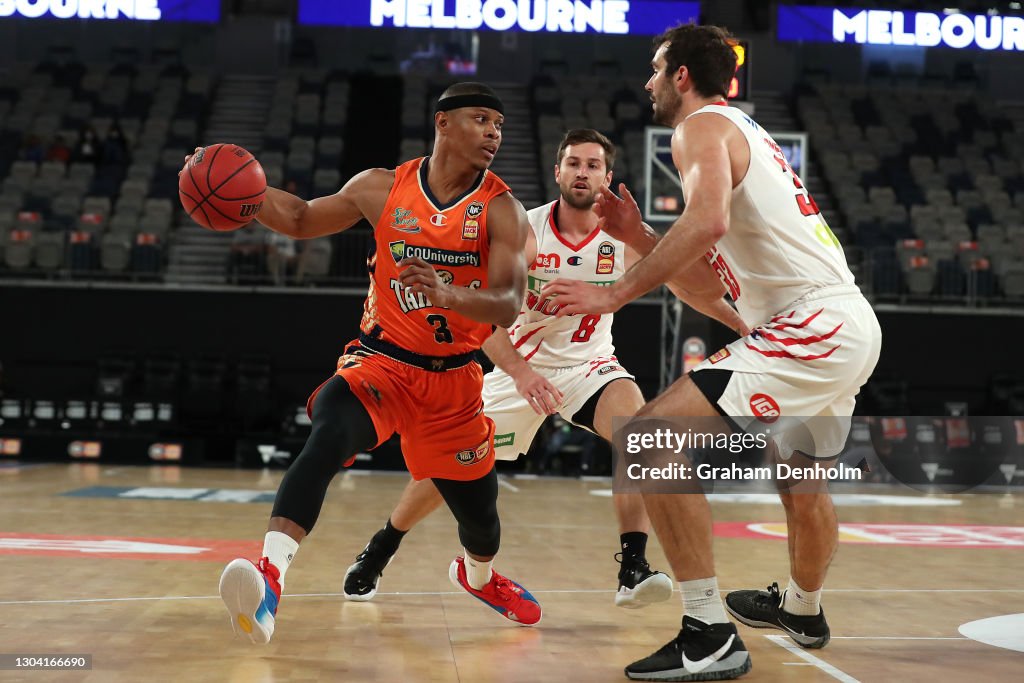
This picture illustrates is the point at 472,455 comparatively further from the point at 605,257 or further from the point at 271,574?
the point at 605,257

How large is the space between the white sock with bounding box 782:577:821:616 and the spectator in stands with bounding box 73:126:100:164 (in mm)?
17294

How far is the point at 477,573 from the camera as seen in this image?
4.49 metres

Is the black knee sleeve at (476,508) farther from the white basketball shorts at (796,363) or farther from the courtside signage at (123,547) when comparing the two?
the courtside signage at (123,547)

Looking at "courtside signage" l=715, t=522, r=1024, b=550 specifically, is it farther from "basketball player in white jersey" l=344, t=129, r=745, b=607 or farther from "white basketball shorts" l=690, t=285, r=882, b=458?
"white basketball shorts" l=690, t=285, r=882, b=458

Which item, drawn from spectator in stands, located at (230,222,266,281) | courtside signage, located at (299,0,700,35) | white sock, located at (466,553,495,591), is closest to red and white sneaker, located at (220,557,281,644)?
white sock, located at (466,553,495,591)

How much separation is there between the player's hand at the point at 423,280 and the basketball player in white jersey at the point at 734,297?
15.5 inches

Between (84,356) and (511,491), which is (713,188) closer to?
(511,491)

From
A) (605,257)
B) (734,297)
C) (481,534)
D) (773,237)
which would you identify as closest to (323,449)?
(481,534)

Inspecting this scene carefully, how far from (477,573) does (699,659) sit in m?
1.27

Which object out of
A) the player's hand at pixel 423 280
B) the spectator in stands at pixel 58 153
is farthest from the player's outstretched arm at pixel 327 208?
the spectator in stands at pixel 58 153

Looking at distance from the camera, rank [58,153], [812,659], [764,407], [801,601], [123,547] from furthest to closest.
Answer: [58,153]
[123,547]
[801,601]
[812,659]
[764,407]

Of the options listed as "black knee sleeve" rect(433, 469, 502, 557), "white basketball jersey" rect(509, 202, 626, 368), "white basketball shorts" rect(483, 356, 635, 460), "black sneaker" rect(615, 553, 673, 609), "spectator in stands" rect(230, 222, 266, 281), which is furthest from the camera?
"spectator in stands" rect(230, 222, 266, 281)

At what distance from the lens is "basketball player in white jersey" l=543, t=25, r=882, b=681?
3445mm

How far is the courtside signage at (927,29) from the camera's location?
23250mm
